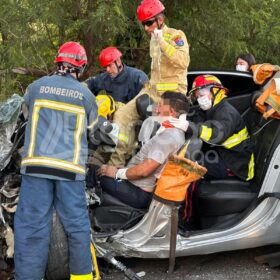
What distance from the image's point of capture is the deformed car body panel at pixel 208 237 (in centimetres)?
346

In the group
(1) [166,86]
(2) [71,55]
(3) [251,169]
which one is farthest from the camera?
(1) [166,86]

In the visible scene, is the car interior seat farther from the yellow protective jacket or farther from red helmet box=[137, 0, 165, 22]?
red helmet box=[137, 0, 165, 22]

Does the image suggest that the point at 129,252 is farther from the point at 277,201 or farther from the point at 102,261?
the point at 277,201

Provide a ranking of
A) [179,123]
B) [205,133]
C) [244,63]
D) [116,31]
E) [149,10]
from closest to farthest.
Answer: [179,123]
[205,133]
[149,10]
[244,63]
[116,31]

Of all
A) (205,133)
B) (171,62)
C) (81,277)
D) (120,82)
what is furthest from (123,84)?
(81,277)

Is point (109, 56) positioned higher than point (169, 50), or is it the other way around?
point (169, 50)

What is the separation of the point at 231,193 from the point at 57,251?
1.34 meters

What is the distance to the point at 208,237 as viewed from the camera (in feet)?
11.5

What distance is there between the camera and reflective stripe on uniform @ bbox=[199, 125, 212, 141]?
3.61m

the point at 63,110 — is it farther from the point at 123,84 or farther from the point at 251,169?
the point at 123,84

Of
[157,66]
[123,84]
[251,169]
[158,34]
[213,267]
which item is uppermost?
[158,34]

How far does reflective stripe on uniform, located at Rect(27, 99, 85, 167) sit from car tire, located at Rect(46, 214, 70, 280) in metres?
0.43

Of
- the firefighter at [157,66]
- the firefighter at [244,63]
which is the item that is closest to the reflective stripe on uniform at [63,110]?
the firefighter at [157,66]

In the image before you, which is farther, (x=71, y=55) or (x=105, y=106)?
(x=105, y=106)
